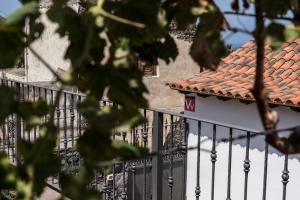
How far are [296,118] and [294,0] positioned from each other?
21.6 feet

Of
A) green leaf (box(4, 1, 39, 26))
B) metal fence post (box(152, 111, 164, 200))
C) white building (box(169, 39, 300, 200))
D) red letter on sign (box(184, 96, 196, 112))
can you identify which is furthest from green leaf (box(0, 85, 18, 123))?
red letter on sign (box(184, 96, 196, 112))

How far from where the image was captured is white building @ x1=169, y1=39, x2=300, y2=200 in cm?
732

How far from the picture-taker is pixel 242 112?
8.25 metres

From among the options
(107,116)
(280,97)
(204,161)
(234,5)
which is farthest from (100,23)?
(204,161)

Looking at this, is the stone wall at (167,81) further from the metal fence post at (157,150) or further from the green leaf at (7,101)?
the green leaf at (7,101)

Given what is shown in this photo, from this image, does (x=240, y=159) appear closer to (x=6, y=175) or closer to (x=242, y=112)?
(x=242, y=112)

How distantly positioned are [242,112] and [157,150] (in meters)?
5.29

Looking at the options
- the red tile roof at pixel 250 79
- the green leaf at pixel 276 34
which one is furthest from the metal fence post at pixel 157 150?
the red tile roof at pixel 250 79

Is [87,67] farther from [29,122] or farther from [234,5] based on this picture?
[234,5]

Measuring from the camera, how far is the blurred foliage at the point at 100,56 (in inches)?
26.9

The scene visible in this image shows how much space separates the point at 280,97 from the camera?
276 inches

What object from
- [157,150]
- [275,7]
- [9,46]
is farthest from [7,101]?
[157,150]

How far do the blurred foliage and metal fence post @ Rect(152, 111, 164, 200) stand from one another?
2155 millimetres

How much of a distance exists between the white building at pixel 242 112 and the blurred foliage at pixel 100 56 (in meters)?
5.91
